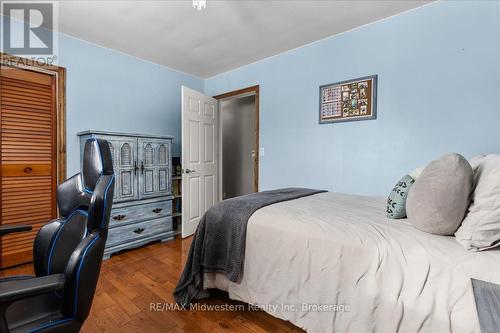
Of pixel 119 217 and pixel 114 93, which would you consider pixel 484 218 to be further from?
pixel 114 93

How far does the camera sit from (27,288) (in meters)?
0.72

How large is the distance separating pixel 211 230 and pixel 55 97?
7.85ft

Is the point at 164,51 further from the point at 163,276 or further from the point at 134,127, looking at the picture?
the point at 163,276

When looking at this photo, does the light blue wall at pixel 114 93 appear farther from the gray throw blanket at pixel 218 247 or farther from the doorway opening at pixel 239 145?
the gray throw blanket at pixel 218 247

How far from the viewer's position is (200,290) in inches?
70.9

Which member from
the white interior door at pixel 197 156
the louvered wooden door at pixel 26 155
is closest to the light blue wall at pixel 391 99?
the white interior door at pixel 197 156

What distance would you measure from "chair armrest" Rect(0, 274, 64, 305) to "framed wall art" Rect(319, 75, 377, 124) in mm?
2720

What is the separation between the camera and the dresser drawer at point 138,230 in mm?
2676

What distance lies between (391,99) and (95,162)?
2.59 m

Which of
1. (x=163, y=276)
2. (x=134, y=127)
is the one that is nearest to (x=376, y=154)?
(x=163, y=276)

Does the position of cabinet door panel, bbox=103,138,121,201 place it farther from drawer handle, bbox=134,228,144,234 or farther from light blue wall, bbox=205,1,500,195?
light blue wall, bbox=205,1,500,195

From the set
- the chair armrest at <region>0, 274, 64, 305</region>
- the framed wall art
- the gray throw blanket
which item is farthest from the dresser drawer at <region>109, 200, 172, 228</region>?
the framed wall art

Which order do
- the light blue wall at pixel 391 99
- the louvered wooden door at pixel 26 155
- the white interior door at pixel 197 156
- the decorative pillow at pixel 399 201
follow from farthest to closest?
the white interior door at pixel 197 156 < the louvered wooden door at pixel 26 155 < the light blue wall at pixel 391 99 < the decorative pillow at pixel 399 201

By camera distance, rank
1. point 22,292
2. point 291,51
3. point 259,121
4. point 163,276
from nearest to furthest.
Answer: point 22,292
point 163,276
point 291,51
point 259,121
